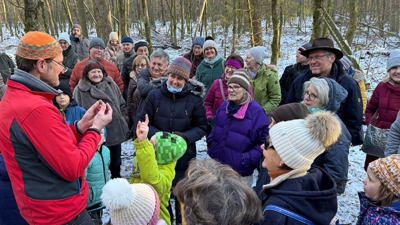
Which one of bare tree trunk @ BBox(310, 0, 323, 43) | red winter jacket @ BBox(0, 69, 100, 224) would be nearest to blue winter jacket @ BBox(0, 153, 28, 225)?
red winter jacket @ BBox(0, 69, 100, 224)

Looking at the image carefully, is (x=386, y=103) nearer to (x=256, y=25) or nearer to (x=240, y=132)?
(x=240, y=132)

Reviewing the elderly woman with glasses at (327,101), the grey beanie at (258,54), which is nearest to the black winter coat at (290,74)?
the grey beanie at (258,54)

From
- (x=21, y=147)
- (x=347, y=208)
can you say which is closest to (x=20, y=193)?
(x=21, y=147)

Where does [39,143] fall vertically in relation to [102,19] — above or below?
below

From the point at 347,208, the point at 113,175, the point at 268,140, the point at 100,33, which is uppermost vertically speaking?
the point at 100,33

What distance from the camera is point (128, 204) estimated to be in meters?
Result: 1.61

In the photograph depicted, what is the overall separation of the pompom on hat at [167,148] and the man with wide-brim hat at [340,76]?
1938 millimetres

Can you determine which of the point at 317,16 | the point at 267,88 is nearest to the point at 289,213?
the point at 267,88

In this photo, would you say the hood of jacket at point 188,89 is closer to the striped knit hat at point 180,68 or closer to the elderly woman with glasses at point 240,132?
the striped knit hat at point 180,68

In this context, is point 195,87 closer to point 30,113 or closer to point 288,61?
point 30,113

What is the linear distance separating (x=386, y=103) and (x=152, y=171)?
3296 mm

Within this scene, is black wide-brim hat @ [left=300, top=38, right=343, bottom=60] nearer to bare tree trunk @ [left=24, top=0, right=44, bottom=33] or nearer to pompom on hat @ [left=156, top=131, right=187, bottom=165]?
pompom on hat @ [left=156, top=131, right=187, bottom=165]

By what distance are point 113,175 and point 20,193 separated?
2628mm

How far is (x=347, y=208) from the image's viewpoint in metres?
3.93
